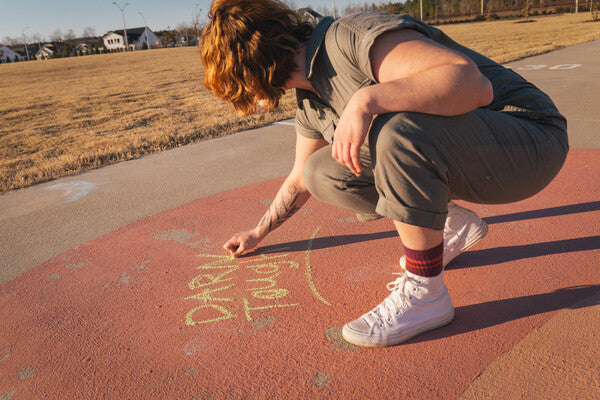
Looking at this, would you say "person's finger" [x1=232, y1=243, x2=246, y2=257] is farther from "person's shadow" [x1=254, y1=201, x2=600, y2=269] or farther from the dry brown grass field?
the dry brown grass field

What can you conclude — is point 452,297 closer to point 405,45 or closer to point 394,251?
point 394,251

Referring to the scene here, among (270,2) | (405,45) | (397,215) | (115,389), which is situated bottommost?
(115,389)

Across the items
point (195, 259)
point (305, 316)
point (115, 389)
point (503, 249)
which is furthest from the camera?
point (195, 259)

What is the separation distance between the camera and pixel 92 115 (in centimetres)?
991

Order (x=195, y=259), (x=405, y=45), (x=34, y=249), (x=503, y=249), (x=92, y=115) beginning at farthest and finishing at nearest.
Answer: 1. (x=92, y=115)
2. (x=34, y=249)
3. (x=195, y=259)
4. (x=503, y=249)
5. (x=405, y=45)

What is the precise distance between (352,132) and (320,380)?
91cm

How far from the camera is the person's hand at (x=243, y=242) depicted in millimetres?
2781

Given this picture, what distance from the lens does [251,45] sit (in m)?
1.89

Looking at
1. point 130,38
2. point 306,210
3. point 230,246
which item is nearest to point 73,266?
point 230,246

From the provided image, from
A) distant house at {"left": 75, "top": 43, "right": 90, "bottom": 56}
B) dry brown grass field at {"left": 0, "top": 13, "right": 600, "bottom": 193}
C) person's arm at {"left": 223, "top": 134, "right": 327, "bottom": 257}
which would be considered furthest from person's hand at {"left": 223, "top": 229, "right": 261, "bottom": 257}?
distant house at {"left": 75, "top": 43, "right": 90, "bottom": 56}

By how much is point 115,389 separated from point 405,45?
65.5 inches

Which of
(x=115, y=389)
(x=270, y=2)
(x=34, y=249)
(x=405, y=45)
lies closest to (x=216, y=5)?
(x=270, y=2)

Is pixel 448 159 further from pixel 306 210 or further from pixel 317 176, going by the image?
pixel 306 210

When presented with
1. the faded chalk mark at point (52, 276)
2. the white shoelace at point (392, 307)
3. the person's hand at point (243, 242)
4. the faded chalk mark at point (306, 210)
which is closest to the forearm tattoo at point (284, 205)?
the person's hand at point (243, 242)
